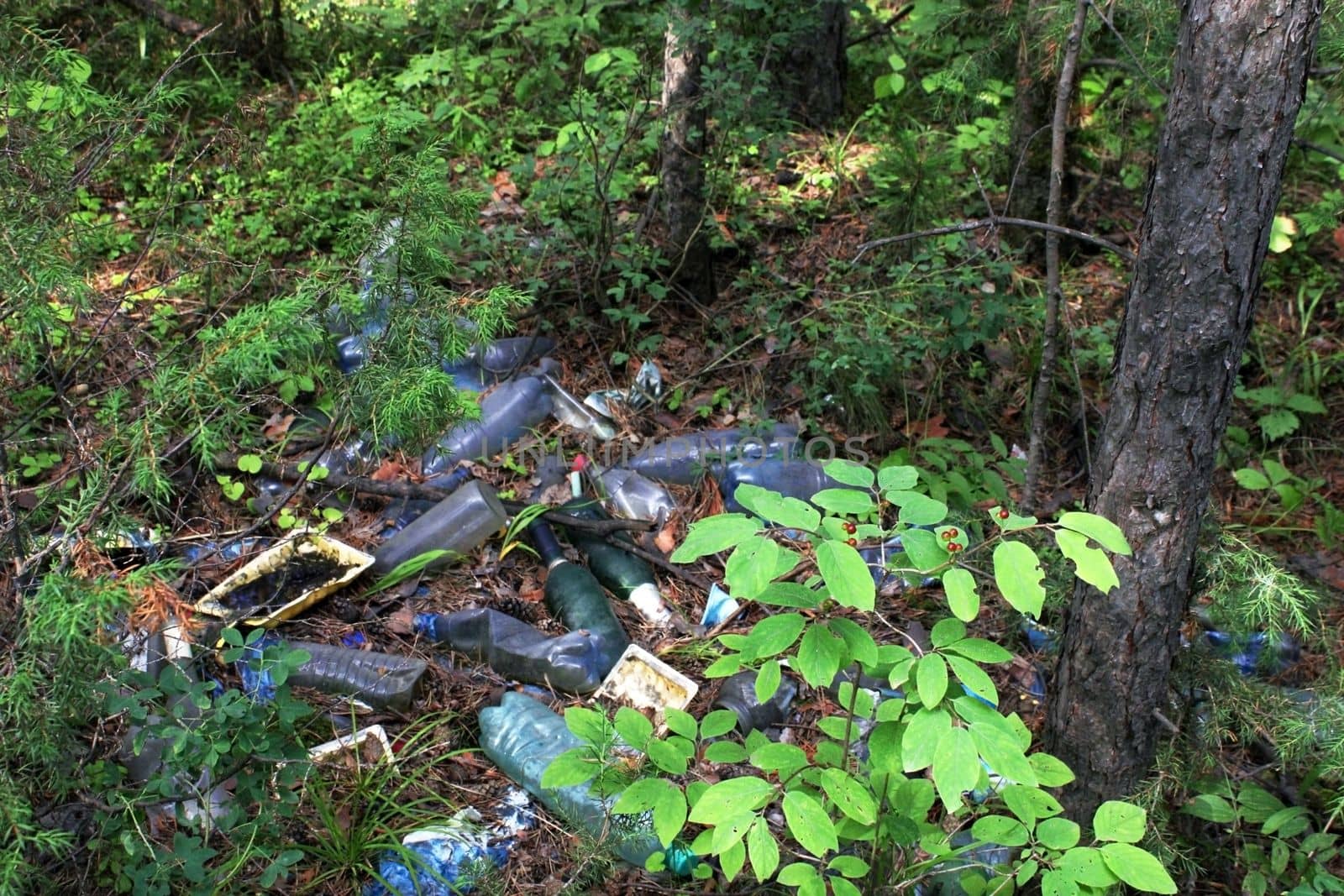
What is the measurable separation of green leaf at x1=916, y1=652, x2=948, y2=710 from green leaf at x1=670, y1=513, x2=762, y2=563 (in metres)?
0.30

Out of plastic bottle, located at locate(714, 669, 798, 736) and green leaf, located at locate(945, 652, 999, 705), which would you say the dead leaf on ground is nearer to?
plastic bottle, located at locate(714, 669, 798, 736)

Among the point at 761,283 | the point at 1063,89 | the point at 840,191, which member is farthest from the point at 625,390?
the point at 1063,89

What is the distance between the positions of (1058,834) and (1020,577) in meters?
0.52

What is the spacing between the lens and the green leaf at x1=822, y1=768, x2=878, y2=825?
1.61 m

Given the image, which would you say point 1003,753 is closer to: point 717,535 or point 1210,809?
point 717,535

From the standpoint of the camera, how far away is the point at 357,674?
2605 millimetres

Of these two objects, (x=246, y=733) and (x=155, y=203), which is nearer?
(x=246, y=733)

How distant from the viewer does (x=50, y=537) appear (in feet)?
6.48

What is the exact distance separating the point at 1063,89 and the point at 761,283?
66.2 inches

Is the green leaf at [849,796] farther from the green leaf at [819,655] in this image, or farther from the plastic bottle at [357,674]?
the plastic bottle at [357,674]

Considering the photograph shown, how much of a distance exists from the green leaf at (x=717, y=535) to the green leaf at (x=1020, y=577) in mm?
329

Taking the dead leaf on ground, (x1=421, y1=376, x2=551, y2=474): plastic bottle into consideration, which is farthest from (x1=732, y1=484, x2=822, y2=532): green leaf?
the dead leaf on ground

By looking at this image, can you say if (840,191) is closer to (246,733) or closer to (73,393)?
(73,393)

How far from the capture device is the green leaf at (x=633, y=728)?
1743 millimetres
